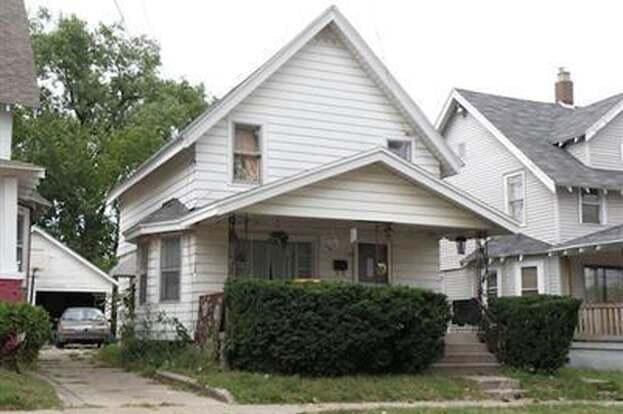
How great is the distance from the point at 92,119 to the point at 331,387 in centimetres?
4009

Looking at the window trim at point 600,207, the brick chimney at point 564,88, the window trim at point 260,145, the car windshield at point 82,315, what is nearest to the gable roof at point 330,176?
the window trim at point 260,145

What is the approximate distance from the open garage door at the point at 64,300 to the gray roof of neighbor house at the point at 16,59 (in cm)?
2017

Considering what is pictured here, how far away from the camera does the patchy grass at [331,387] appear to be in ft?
44.4

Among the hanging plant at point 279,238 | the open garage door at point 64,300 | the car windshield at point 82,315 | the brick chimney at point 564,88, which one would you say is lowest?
the car windshield at point 82,315

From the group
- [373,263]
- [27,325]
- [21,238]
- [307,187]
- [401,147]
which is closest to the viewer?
[27,325]

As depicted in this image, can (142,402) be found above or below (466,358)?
below

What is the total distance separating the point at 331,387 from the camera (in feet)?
46.6

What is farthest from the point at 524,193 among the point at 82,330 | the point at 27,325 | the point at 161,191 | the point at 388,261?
the point at 27,325

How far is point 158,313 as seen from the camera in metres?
19.2

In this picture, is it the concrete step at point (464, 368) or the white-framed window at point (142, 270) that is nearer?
the concrete step at point (464, 368)

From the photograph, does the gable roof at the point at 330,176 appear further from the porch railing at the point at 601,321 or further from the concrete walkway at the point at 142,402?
the porch railing at the point at 601,321

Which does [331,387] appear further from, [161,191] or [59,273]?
[59,273]

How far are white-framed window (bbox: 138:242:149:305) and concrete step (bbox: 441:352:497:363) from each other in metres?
7.20

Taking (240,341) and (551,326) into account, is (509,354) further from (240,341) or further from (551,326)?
(240,341)
